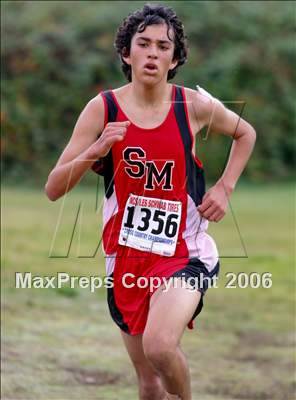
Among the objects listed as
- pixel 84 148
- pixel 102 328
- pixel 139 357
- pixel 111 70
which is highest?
pixel 84 148

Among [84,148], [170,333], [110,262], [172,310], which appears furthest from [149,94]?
[170,333]

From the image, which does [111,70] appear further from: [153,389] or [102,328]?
[153,389]

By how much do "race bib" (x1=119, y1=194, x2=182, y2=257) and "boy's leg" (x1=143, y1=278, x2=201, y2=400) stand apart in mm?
204

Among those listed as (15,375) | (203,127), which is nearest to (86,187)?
(15,375)

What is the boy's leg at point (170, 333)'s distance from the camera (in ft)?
14.5

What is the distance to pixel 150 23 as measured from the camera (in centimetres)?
478

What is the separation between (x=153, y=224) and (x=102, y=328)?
408cm

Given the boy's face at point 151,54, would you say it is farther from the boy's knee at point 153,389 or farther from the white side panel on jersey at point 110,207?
the boy's knee at point 153,389

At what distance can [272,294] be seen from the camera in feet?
36.3

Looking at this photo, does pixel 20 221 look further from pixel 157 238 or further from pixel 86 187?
pixel 157 238

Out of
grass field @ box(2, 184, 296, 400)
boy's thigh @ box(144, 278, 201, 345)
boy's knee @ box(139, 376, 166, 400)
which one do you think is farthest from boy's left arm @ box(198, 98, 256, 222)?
grass field @ box(2, 184, 296, 400)

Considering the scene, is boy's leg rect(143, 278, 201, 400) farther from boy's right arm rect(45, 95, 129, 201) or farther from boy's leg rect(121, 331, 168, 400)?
boy's right arm rect(45, 95, 129, 201)

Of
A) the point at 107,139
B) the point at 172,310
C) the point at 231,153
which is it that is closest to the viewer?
the point at 107,139

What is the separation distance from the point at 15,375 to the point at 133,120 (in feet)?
8.24
